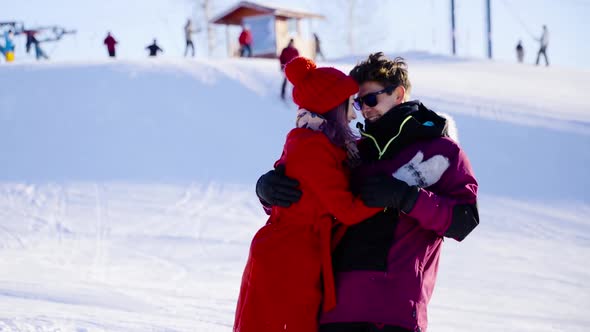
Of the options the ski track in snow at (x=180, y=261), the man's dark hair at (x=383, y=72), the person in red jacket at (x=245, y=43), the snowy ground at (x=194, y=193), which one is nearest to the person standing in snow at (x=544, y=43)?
the snowy ground at (x=194, y=193)

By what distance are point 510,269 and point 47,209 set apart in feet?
20.1

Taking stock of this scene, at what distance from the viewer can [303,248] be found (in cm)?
257

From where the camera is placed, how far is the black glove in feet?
8.46

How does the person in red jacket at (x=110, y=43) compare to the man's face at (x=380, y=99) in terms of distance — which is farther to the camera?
the person in red jacket at (x=110, y=43)

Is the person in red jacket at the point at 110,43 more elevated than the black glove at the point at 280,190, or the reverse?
the person in red jacket at the point at 110,43

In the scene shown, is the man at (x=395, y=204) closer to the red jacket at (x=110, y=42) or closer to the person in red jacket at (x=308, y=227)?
the person in red jacket at (x=308, y=227)

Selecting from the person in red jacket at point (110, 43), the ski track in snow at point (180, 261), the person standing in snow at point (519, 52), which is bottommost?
the ski track in snow at point (180, 261)

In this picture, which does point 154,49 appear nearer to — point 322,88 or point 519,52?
point 519,52

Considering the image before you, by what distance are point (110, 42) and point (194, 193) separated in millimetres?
13676

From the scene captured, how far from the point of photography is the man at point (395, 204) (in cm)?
249

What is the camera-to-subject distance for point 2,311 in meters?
4.30

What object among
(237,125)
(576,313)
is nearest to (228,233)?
(576,313)

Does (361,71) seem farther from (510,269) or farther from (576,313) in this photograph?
(510,269)

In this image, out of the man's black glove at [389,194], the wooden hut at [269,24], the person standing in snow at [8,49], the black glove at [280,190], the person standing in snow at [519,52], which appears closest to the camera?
the man's black glove at [389,194]
